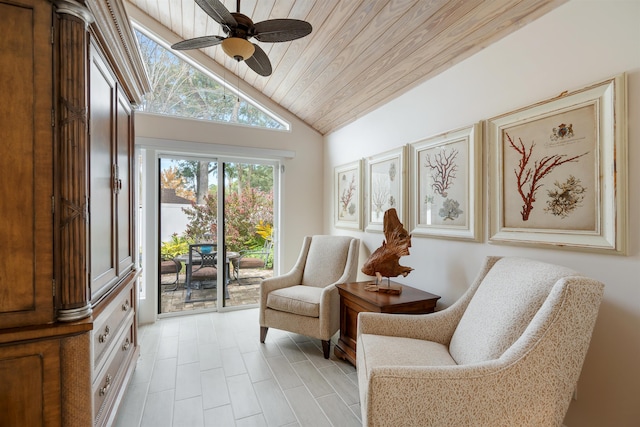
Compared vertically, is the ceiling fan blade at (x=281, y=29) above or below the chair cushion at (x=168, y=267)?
above

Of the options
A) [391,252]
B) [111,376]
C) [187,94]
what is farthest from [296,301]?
[187,94]

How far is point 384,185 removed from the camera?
2.95m

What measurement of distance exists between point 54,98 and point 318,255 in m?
2.50

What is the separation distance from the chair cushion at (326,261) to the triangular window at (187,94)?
5.95 ft

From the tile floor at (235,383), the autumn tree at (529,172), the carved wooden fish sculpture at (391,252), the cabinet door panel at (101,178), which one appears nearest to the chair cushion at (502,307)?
the autumn tree at (529,172)

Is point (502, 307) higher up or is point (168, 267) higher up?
point (502, 307)

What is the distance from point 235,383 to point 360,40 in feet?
9.07

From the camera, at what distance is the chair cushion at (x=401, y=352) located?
1.46 m

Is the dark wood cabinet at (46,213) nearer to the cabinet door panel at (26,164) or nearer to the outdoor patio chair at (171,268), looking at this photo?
the cabinet door panel at (26,164)

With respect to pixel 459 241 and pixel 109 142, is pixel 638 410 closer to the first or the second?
pixel 459 241

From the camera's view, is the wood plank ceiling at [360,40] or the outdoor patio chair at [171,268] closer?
the wood plank ceiling at [360,40]

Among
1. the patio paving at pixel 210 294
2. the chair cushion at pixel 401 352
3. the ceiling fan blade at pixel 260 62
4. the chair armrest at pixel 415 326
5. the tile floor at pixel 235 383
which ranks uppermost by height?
the ceiling fan blade at pixel 260 62

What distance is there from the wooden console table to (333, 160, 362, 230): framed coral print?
1.03m

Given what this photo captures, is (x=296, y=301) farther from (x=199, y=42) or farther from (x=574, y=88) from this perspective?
(x=574, y=88)
